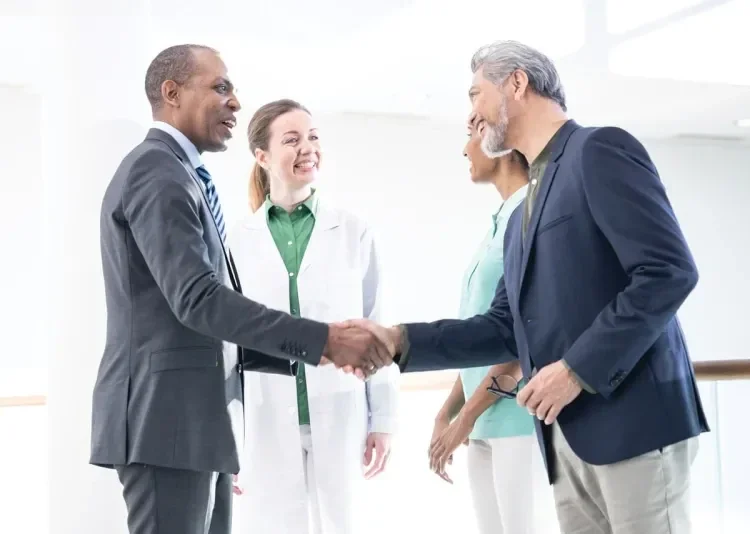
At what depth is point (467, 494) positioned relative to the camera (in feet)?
10.8

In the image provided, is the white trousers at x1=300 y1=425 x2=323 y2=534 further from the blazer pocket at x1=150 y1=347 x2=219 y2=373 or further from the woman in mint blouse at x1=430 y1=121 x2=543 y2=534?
the blazer pocket at x1=150 y1=347 x2=219 y2=373

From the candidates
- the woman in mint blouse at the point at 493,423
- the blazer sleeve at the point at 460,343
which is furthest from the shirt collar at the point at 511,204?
the blazer sleeve at the point at 460,343

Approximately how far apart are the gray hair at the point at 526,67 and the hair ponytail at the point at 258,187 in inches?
45.3

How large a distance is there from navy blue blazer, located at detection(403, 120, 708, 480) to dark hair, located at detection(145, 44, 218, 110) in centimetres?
92

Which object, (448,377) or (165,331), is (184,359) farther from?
(448,377)

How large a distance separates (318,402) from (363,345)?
1.38ft

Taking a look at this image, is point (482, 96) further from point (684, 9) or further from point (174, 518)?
point (684, 9)

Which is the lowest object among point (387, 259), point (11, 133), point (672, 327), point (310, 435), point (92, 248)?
point (310, 435)

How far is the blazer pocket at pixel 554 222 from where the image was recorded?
1.70m

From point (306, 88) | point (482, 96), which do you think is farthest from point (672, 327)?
point (306, 88)

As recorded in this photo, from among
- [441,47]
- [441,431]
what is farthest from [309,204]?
[441,47]

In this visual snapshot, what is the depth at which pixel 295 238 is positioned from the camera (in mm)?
2738

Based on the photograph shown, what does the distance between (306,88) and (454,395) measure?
17.4 ft

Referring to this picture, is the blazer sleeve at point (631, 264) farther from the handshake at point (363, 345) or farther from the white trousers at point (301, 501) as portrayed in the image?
the white trousers at point (301, 501)
